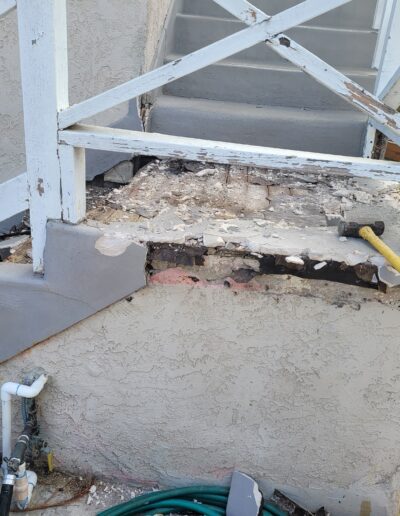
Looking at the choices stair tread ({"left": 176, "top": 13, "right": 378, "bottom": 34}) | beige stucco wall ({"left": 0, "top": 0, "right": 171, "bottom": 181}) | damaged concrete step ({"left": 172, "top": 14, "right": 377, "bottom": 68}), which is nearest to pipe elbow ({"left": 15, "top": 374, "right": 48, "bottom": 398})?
beige stucco wall ({"left": 0, "top": 0, "right": 171, "bottom": 181})

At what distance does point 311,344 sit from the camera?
6.45ft

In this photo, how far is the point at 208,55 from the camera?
165cm

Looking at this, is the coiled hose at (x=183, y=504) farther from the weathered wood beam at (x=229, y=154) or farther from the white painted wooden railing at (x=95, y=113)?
the weathered wood beam at (x=229, y=154)

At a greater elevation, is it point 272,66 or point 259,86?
point 272,66

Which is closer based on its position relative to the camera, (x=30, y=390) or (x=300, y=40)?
(x=30, y=390)

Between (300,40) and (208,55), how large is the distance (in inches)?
89.1

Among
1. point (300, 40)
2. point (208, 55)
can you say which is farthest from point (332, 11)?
point (208, 55)

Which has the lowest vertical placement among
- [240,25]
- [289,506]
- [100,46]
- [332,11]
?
[289,506]

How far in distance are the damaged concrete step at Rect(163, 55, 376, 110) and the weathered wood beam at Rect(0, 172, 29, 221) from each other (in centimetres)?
170

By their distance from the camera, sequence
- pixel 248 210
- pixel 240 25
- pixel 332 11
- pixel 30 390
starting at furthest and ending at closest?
pixel 332 11
pixel 240 25
pixel 248 210
pixel 30 390

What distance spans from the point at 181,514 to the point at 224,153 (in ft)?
5.03

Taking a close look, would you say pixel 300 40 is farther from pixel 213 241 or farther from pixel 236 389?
pixel 236 389

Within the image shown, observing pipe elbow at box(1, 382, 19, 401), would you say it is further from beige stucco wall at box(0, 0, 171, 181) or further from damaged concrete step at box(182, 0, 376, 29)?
damaged concrete step at box(182, 0, 376, 29)

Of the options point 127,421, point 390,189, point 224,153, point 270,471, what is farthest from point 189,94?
point 270,471
